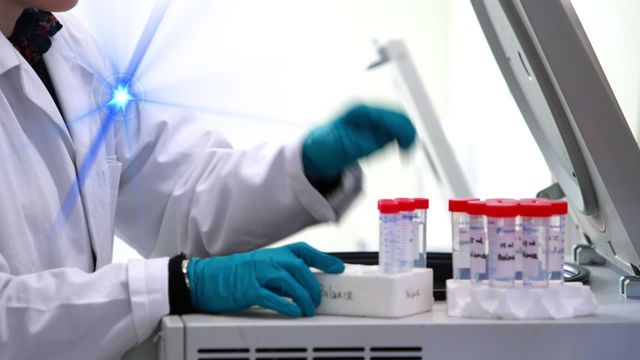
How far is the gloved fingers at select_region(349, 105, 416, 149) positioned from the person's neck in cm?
63

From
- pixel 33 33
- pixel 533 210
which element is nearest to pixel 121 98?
pixel 33 33

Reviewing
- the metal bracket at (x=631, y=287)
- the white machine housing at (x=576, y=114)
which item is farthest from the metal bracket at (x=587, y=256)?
the metal bracket at (x=631, y=287)

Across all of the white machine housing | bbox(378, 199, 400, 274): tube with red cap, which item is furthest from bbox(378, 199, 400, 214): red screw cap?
the white machine housing

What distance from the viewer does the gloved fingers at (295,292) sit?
105 cm

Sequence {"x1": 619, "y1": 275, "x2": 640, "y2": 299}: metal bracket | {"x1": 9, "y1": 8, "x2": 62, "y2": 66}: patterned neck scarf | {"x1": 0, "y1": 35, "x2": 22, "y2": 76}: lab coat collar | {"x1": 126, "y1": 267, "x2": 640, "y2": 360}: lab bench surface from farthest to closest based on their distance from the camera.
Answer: {"x1": 9, "y1": 8, "x2": 62, "y2": 66}: patterned neck scarf
{"x1": 0, "y1": 35, "x2": 22, "y2": 76}: lab coat collar
{"x1": 619, "y1": 275, "x2": 640, "y2": 299}: metal bracket
{"x1": 126, "y1": 267, "x2": 640, "y2": 360}: lab bench surface

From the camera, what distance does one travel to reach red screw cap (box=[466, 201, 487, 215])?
41.4 inches

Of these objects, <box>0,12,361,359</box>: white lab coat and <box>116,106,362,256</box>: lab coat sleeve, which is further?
<box>116,106,362,256</box>: lab coat sleeve

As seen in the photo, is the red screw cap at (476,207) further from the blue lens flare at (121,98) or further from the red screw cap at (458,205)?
the blue lens flare at (121,98)

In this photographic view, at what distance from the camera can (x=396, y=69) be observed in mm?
2062

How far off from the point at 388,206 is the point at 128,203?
741 mm

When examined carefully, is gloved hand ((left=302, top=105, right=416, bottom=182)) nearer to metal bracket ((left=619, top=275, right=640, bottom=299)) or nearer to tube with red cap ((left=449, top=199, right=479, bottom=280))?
tube with red cap ((left=449, top=199, right=479, bottom=280))

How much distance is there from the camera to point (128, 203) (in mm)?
1698

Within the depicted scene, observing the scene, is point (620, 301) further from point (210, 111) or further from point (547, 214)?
point (210, 111)

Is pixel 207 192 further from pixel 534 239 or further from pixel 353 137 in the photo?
pixel 534 239
